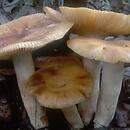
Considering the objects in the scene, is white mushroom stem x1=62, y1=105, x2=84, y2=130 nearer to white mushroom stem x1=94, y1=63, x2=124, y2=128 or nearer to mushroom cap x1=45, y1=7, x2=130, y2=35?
white mushroom stem x1=94, y1=63, x2=124, y2=128

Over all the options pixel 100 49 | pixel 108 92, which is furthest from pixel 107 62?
pixel 100 49

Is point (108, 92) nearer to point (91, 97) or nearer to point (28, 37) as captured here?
point (91, 97)

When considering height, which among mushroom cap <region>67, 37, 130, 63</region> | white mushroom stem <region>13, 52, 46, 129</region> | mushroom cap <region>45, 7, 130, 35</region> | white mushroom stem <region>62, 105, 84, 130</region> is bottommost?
white mushroom stem <region>62, 105, 84, 130</region>

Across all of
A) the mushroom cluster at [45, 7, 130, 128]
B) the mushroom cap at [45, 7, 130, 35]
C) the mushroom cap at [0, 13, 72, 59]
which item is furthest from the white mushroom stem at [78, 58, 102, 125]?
the mushroom cap at [0, 13, 72, 59]

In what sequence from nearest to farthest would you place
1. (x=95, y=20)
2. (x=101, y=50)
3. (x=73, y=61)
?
(x=101, y=50) < (x=95, y=20) < (x=73, y=61)

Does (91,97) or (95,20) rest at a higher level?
(95,20)

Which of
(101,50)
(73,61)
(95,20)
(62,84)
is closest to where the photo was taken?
(101,50)

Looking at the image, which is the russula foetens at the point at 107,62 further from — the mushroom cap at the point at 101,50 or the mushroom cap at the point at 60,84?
the mushroom cap at the point at 60,84

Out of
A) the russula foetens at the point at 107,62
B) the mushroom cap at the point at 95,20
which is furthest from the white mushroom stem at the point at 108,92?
the mushroom cap at the point at 95,20
